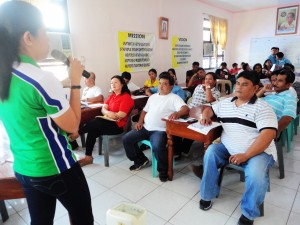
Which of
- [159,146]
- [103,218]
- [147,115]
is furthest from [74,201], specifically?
[147,115]

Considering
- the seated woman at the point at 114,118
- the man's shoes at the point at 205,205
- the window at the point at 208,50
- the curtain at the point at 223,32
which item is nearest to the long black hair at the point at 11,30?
the man's shoes at the point at 205,205

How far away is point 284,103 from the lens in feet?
7.29

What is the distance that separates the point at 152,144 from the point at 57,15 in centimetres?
253

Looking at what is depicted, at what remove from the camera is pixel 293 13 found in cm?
643

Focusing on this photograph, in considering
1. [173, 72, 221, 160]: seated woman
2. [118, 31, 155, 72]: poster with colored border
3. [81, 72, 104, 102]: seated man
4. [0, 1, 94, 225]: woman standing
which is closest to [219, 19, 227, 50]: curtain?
[118, 31, 155, 72]: poster with colored border

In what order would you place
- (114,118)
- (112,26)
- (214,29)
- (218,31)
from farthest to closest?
1. (218,31)
2. (214,29)
3. (112,26)
4. (114,118)

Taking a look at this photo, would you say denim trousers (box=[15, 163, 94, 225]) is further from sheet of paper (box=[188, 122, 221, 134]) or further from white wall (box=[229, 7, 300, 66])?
white wall (box=[229, 7, 300, 66])

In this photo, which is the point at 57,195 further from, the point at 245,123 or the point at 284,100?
the point at 284,100

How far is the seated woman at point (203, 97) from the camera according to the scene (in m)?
2.66

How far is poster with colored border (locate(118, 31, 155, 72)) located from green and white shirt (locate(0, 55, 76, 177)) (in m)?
3.57

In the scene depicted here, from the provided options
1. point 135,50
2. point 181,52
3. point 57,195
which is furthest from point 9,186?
point 181,52

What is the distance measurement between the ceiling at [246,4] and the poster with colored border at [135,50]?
8.42 feet

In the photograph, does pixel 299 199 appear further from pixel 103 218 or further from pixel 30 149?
pixel 30 149

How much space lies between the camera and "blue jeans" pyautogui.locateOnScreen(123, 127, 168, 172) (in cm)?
217
